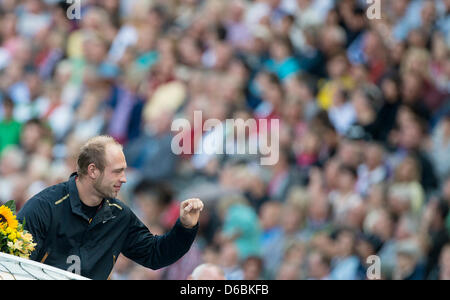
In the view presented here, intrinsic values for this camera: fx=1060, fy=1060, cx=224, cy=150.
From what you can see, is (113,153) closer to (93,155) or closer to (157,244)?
(93,155)

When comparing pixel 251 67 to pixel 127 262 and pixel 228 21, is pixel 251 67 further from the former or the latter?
pixel 127 262

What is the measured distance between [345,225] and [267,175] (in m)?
0.84

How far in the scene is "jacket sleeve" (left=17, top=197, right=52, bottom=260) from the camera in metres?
4.31

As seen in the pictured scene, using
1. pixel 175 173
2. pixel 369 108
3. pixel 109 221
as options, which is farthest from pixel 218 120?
pixel 109 221

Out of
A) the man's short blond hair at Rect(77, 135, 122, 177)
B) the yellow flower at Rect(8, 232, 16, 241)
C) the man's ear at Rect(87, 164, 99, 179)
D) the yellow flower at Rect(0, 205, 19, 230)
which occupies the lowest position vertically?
the yellow flower at Rect(8, 232, 16, 241)

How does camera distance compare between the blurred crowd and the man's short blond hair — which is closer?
the man's short blond hair

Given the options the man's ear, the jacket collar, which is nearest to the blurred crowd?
the jacket collar

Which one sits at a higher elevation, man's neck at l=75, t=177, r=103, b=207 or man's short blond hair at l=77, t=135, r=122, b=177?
man's short blond hair at l=77, t=135, r=122, b=177

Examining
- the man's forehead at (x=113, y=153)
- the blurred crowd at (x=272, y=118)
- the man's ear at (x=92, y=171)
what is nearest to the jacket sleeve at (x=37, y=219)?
the man's ear at (x=92, y=171)

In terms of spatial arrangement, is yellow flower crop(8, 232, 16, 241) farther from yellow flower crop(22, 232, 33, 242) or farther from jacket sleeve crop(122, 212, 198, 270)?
jacket sleeve crop(122, 212, 198, 270)

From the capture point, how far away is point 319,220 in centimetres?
765

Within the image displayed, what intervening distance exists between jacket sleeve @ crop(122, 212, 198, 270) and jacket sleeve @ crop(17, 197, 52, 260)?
37 centimetres

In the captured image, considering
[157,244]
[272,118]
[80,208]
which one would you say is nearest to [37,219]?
[80,208]

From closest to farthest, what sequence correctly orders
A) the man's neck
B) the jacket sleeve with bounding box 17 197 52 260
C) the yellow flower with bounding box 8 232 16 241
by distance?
1. the yellow flower with bounding box 8 232 16 241
2. the jacket sleeve with bounding box 17 197 52 260
3. the man's neck
